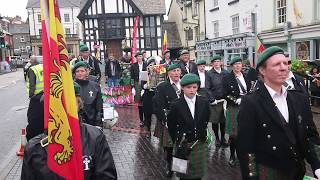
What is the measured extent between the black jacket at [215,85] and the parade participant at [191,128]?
8.48 ft

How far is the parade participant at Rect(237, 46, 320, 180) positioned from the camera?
319cm

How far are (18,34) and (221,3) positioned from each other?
79.3m

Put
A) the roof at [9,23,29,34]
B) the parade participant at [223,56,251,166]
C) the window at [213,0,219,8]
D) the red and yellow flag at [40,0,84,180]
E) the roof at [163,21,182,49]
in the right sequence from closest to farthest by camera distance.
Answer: the red and yellow flag at [40,0,84,180]
the parade participant at [223,56,251,166]
the window at [213,0,219,8]
the roof at [163,21,182,49]
the roof at [9,23,29,34]

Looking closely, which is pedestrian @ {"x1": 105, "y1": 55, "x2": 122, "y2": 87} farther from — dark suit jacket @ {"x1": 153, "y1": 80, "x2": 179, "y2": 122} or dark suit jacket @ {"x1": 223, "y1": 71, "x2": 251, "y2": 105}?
dark suit jacket @ {"x1": 153, "y1": 80, "x2": 179, "y2": 122}

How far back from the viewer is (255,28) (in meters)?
20.9

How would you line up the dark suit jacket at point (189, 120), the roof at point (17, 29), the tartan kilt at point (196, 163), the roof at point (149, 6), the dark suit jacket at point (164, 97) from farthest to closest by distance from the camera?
the roof at point (17, 29)
the roof at point (149, 6)
the dark suit jacket at point (164, 97)
the dark suit jacket at point (189, 120)
the tartan kilt at point (196, 163)

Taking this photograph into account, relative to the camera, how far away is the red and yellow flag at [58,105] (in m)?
2.63

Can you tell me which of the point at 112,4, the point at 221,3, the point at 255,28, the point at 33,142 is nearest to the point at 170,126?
the point at 33,142

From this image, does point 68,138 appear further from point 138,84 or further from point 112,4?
point 112,4

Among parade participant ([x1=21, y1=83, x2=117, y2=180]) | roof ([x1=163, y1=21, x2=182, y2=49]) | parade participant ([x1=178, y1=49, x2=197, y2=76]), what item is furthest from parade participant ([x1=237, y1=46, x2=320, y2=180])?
roof ([x1=163, y1=21, x2=182, y2=49])

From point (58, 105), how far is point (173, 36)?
1546 inches

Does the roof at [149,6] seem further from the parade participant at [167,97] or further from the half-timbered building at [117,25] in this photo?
the parade participant at [167,97]

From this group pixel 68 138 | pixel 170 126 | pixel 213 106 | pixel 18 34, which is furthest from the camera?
pixel 18 34

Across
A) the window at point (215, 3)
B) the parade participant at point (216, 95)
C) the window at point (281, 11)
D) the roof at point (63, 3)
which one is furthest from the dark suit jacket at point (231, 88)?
the roof at point (63, 3)
